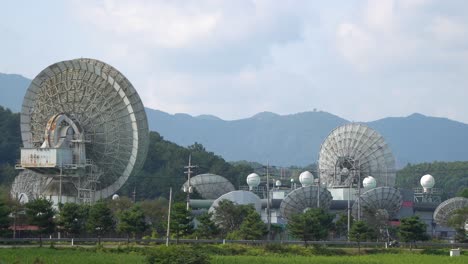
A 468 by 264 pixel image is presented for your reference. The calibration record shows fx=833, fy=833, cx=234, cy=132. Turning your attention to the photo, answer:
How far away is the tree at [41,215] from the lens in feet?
239

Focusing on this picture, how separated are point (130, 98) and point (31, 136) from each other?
1214cm

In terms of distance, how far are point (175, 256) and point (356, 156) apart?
61717 mm

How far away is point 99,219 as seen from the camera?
7581 cm

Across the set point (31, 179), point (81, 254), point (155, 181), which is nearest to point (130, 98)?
point (31, 179)

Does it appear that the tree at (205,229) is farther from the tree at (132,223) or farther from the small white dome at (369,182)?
the small white dome at (369,182)

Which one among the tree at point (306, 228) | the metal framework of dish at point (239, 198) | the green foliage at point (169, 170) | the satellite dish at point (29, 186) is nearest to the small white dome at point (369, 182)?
the metal framework of dish at point (239, 198)

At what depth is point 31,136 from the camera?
88.1 meters

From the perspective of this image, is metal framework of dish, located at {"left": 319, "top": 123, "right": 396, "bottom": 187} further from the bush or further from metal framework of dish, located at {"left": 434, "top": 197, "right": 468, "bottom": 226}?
the bush

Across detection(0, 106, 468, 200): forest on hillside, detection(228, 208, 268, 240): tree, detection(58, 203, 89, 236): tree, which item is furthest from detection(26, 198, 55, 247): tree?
detection(0, 106, 468, 200): forest on hillside

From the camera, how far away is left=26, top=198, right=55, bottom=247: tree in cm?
7288

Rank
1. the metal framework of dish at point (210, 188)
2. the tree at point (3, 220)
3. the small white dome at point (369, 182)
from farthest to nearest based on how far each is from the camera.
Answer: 1. the metal framework of dish at point (210, 188)
2. the small white dome at point (369, 182)
3. the tree at point (3, 220)

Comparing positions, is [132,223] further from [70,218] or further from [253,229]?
[253,229]

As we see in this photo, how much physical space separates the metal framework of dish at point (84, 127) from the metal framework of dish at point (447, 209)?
43.8 m

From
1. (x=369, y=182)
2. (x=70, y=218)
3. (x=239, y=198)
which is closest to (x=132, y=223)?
(x=70, y=218)
